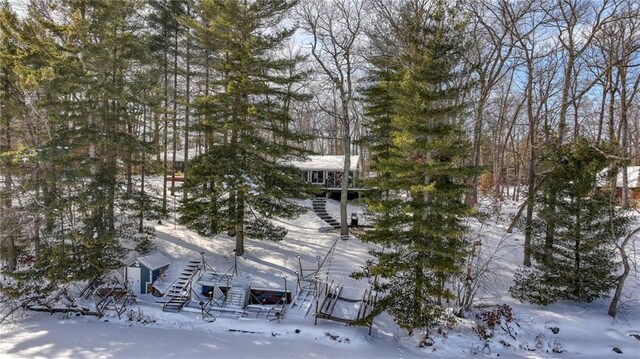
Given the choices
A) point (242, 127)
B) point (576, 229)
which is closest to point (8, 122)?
point (242, 127)

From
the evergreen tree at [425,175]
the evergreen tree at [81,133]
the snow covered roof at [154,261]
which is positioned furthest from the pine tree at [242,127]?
the evergreen tree at [425,175]

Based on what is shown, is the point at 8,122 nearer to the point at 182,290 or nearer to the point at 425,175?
the point at 182,290

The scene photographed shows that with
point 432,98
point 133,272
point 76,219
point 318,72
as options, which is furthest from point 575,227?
point 76,219

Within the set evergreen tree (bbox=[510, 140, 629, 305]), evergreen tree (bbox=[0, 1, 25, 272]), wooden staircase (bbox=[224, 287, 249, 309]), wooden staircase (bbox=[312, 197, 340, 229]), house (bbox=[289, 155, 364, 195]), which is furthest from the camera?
house (bbox=[289, 155, 364, 195])

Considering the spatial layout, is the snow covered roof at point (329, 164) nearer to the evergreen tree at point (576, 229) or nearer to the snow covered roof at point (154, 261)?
the snow covered roof at point (154, 261)

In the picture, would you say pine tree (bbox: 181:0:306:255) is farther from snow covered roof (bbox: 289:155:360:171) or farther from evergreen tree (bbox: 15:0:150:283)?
snow covered roof (bbox: 289:155:360:171)

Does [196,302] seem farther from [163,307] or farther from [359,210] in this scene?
[359,210]

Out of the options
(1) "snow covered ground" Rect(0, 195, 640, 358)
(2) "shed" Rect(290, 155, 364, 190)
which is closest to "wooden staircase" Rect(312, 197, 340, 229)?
(2) "shed" Rect(290, 155, 364, 190)
